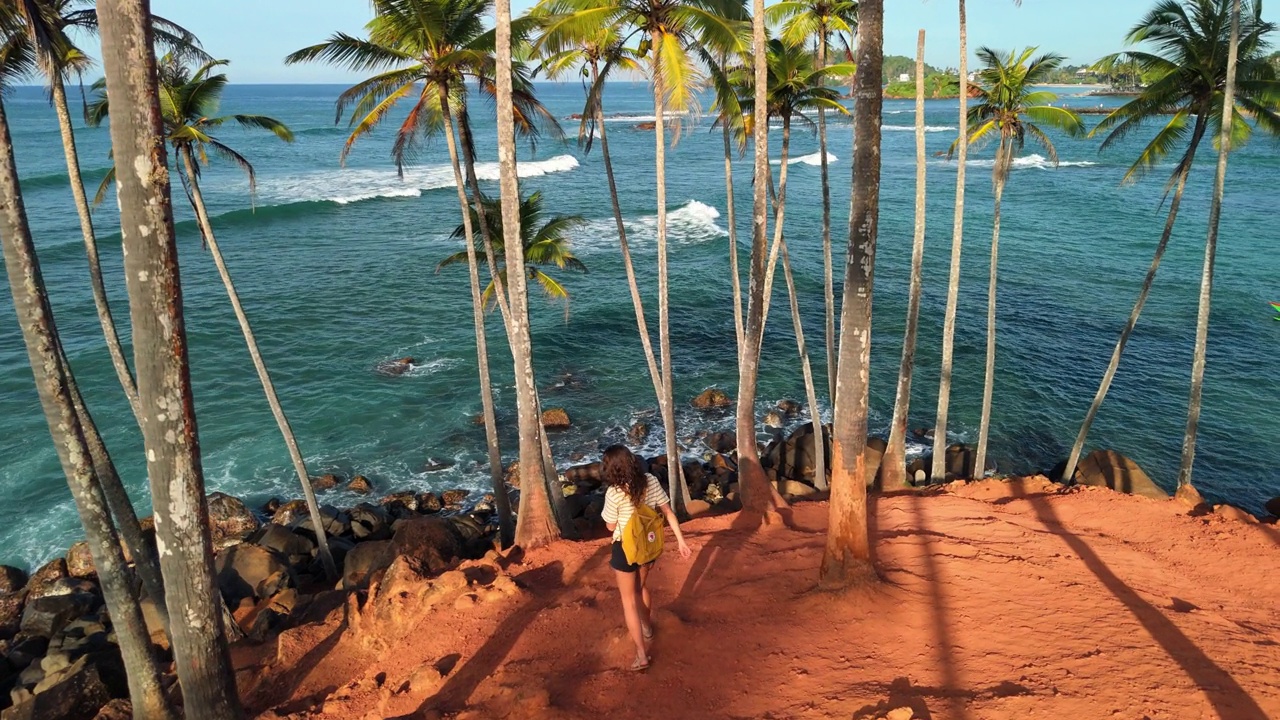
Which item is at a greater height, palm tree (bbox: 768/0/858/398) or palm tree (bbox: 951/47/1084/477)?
palm tree (bbox: 768/0/858/398)

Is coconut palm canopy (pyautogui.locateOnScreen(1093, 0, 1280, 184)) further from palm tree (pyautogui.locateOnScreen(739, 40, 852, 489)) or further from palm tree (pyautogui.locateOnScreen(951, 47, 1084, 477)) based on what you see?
palm tree (pyautogui.locateOnScreen(739, 40, 852, 489))

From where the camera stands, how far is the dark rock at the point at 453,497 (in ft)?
62.7

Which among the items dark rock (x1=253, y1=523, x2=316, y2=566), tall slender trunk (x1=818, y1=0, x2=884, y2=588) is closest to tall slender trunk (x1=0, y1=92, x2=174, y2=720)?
tall slender trunk (x1=818, y1=0, x2=884, y2=588)

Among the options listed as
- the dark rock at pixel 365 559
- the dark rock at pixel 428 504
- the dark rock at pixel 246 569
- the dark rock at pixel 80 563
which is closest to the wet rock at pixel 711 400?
the dark rock at pixel 428 504

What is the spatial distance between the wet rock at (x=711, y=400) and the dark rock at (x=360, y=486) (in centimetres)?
1012

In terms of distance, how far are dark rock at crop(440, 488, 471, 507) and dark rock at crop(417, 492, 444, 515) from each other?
0.43 ft

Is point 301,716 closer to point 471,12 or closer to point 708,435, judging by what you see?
point 471,12

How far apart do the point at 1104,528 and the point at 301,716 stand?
32.4 feet

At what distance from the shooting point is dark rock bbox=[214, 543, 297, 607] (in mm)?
14383

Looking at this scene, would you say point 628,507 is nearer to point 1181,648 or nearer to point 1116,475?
point 1181,648

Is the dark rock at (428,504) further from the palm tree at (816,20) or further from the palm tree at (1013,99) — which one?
the palm tree at (1013,99)

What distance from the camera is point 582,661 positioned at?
275 inches

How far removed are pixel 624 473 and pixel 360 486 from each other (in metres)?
15.4

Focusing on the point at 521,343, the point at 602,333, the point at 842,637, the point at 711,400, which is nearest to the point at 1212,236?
the point at 842,637
